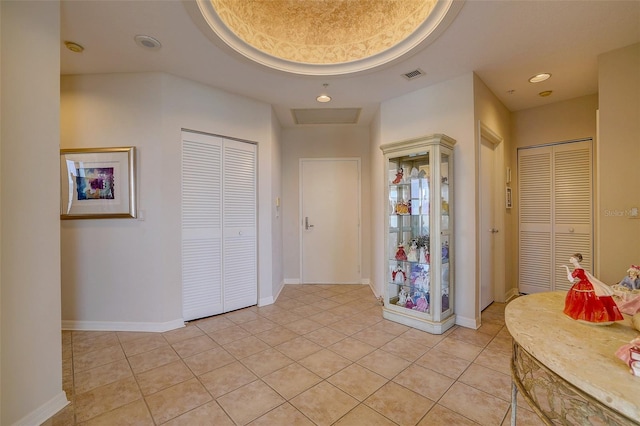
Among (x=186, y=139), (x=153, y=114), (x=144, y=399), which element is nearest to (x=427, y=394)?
(x=144, y=399)

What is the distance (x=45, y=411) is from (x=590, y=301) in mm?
2818

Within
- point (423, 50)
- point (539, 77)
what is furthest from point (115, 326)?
point (539, 77)

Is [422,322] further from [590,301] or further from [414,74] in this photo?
[414,74]

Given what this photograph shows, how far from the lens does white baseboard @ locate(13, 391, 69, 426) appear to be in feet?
4.83

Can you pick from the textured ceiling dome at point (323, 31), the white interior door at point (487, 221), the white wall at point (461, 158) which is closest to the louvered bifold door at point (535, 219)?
the white interior door at point (487, 221)

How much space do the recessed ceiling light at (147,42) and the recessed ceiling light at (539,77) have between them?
372 cm

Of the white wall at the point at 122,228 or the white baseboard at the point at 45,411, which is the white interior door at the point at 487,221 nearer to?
the white wall at the point at 122,228

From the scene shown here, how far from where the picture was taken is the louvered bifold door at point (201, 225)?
288 cm

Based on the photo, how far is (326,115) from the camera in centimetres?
392

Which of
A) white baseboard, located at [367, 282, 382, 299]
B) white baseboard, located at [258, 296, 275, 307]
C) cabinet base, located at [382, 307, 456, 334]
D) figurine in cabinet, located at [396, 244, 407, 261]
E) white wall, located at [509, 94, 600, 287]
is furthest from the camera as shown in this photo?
white baseboard, located at [367, 282, 382, 299]

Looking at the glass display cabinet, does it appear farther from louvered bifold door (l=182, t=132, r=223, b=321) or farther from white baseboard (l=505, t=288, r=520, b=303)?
louvered bifold door (l=182, t=132, r=223, b=321)

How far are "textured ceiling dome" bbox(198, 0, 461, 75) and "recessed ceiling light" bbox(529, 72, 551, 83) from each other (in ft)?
5.17

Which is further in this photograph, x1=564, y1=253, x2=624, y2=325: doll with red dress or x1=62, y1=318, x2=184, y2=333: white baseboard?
x1=62, y1=318, x2=184, y2=333: white baseboard

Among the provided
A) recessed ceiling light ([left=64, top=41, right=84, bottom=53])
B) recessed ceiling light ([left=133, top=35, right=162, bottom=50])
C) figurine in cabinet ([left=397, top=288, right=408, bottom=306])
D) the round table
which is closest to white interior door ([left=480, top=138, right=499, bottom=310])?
figurine in cabinet ([left=397, top=288, right=408, bottom=306])
